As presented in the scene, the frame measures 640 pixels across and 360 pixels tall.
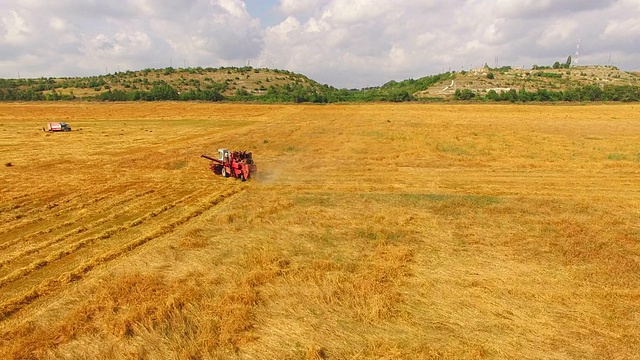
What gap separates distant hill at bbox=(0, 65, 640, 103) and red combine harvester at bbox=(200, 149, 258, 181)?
78.3 metres

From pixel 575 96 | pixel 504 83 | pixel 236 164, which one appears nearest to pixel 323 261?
pixel 236 164

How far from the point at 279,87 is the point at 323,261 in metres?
131

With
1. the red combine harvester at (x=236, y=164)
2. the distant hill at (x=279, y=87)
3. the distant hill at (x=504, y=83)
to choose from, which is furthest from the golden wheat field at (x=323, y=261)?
the distant hill at (x=504, y=83)

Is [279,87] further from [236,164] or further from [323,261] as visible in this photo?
[323,261]

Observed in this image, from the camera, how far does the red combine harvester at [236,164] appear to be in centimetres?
2234

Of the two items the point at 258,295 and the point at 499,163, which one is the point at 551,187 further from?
the point at 258,295

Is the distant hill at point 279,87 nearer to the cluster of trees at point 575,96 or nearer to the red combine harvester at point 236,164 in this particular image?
the cluster of trees at point 575,96

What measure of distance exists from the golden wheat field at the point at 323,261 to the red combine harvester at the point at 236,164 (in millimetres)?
708

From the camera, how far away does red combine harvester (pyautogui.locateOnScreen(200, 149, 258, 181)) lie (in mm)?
22344

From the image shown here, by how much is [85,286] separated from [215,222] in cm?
562

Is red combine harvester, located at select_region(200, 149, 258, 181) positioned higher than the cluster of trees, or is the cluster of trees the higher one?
the cluster of trees

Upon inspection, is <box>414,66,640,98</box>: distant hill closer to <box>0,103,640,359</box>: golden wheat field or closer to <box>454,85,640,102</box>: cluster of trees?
<box>454,85,640,102</box>: cluster of trees

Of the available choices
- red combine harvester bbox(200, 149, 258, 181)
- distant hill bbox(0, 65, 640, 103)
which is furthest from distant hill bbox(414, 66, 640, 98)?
red combine harvester bbox(200, 149, 258, 181)

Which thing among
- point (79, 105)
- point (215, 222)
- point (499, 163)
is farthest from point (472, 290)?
point (79, 105)
